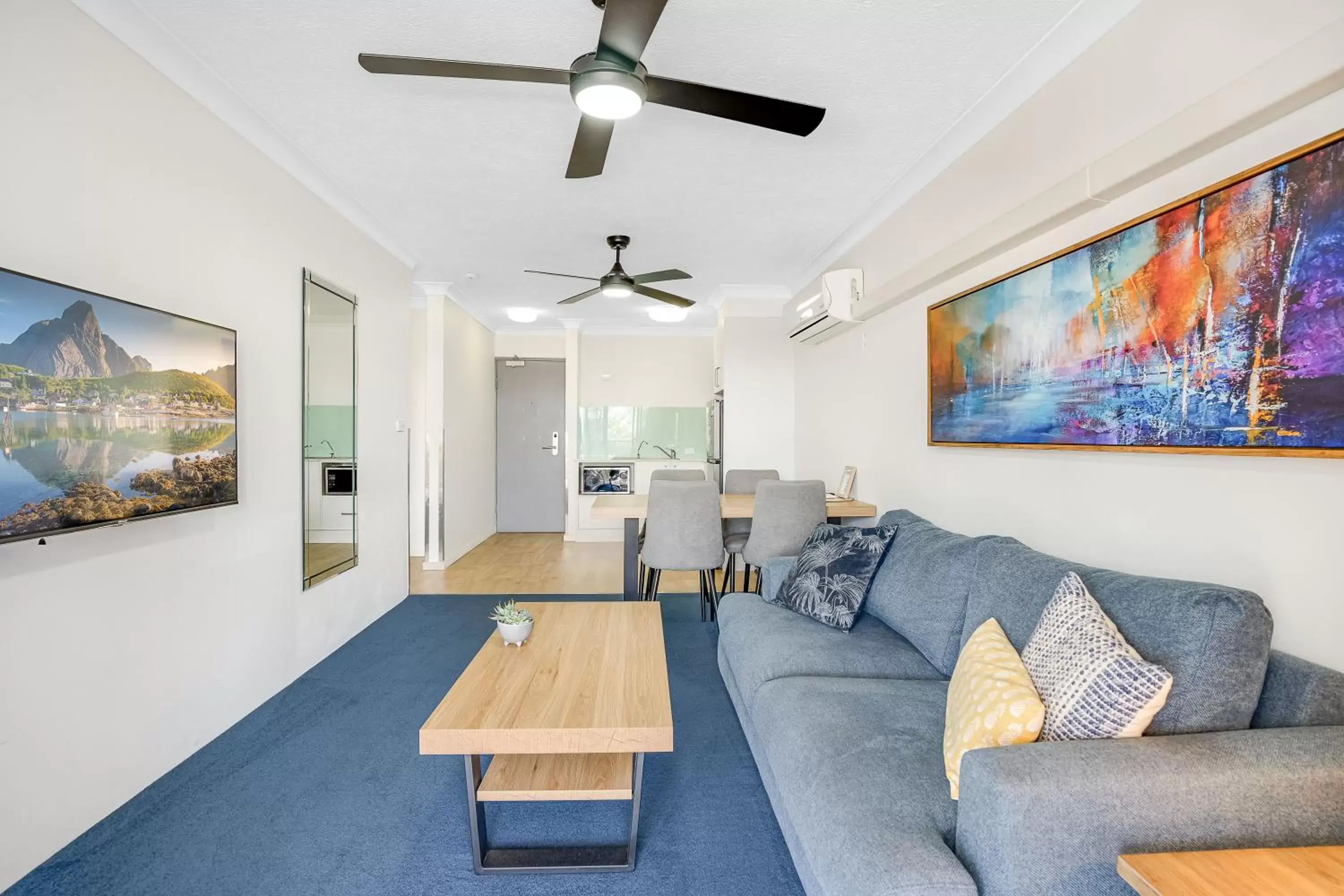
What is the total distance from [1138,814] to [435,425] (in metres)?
5.20

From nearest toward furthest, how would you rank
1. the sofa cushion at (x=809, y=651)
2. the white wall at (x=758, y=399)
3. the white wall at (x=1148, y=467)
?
the white wall at (x=1148, y=467) < the sofa cushion at (x=809, y=651) < the white wall at (x=758, y=399)

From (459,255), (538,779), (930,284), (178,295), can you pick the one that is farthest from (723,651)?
(459,255)

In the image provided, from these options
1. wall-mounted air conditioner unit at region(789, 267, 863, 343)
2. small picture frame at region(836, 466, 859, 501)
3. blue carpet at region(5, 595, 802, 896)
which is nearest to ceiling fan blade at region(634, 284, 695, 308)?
wall-mounted air conditioner unit at region(789, 267, 863, 343)

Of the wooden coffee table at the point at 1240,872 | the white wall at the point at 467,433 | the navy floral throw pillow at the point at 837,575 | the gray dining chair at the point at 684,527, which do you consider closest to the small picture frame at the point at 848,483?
the gray dining chair at the point at 684,527

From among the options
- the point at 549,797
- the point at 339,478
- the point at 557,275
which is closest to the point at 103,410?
the point at 339,478

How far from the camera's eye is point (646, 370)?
704 centimetres

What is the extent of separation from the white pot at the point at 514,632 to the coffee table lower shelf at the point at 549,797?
47 centimetres

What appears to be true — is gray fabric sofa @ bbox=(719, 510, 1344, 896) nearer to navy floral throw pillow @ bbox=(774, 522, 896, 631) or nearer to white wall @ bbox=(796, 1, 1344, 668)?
white wall @ bbox=(796, 1, 1344, 668)

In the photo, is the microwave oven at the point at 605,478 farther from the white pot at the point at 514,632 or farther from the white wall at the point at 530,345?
the white pot at the point at 514,632

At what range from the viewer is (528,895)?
158 cm

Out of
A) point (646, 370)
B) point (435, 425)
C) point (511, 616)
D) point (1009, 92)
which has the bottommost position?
point (511, 616)

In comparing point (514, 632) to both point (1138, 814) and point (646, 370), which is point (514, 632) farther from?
point (646, 370)

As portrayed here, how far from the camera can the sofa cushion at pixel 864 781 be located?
108cm

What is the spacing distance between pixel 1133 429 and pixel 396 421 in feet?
13.2
